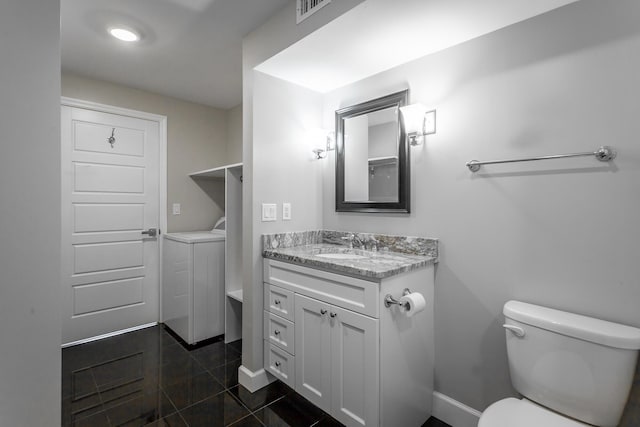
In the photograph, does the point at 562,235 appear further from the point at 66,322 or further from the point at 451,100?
the point at 66,322

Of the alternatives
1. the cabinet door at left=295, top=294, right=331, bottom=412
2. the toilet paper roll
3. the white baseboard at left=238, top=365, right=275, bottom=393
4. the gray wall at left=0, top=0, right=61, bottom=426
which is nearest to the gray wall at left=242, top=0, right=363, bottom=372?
the white baseboard at left=238, top=365, right=275, bottom=393

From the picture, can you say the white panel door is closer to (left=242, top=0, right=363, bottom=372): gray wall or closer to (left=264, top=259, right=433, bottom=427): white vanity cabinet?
(left=242, top=0, right=363, bottom=372): gray wall

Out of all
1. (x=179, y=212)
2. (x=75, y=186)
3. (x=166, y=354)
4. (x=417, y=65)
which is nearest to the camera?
(x=417, y=65)

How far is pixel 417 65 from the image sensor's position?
1.91 m

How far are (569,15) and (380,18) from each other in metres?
0.83

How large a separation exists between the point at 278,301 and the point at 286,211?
641mm

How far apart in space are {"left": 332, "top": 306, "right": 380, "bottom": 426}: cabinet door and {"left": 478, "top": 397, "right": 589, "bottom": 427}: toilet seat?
0.47m

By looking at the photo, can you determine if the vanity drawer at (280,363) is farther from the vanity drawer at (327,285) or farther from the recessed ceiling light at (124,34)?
the recessed ceiling light at (124,34)

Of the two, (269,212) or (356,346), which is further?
(269,212)

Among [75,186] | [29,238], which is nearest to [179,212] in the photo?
[75,186]

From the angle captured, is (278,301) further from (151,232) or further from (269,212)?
(151,232)

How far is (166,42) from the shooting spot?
86.7 inches

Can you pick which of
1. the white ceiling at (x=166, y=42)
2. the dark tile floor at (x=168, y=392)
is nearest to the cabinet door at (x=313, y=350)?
the dark tile floor at (x=168, y=392)

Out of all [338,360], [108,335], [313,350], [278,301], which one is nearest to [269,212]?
[278,301]
